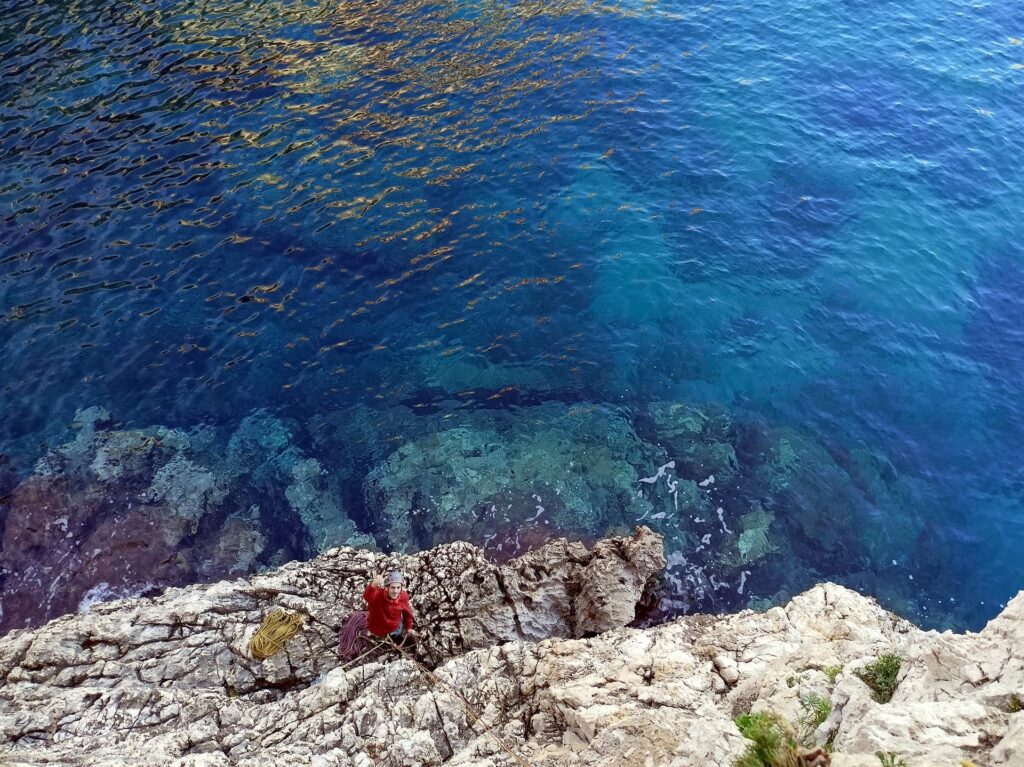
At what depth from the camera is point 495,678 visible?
44.3ft

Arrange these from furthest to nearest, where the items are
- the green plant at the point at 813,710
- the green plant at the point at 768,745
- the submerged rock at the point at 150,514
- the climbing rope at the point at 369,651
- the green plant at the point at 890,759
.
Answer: the submerged rock at the point at 150,514 < the climbing rope at the point at 369,651 < the green plant at the point at 813,710 < the green plant at the point at 768,745 < the green plant at the point at 890,759

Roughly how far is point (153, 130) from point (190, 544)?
1824 cm

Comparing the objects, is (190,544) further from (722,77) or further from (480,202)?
(722,77)

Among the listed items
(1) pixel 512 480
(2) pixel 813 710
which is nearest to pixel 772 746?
(2) pixel 813 710

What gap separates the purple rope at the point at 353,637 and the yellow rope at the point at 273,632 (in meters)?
1.07

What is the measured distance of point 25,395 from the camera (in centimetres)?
2097

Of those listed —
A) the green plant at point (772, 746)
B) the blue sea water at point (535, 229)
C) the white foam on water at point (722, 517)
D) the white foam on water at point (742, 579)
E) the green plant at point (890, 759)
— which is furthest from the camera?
the blue sea water at point (535, 229)

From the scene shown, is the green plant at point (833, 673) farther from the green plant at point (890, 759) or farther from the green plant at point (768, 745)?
the green plant at point (890, 759)

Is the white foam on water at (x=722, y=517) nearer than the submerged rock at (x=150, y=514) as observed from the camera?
No

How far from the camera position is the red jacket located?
573 inches

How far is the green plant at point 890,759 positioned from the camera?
7.90 metres

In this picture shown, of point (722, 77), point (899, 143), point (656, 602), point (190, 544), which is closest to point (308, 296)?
point (190, 544)

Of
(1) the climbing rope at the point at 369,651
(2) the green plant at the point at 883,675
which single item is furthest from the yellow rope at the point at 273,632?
(2) the green plant at the point at 883,675

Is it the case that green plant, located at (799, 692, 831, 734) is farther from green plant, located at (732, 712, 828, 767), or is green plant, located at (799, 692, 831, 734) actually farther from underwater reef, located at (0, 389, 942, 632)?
underwater reef, located at (0, 389, 942, 632)
